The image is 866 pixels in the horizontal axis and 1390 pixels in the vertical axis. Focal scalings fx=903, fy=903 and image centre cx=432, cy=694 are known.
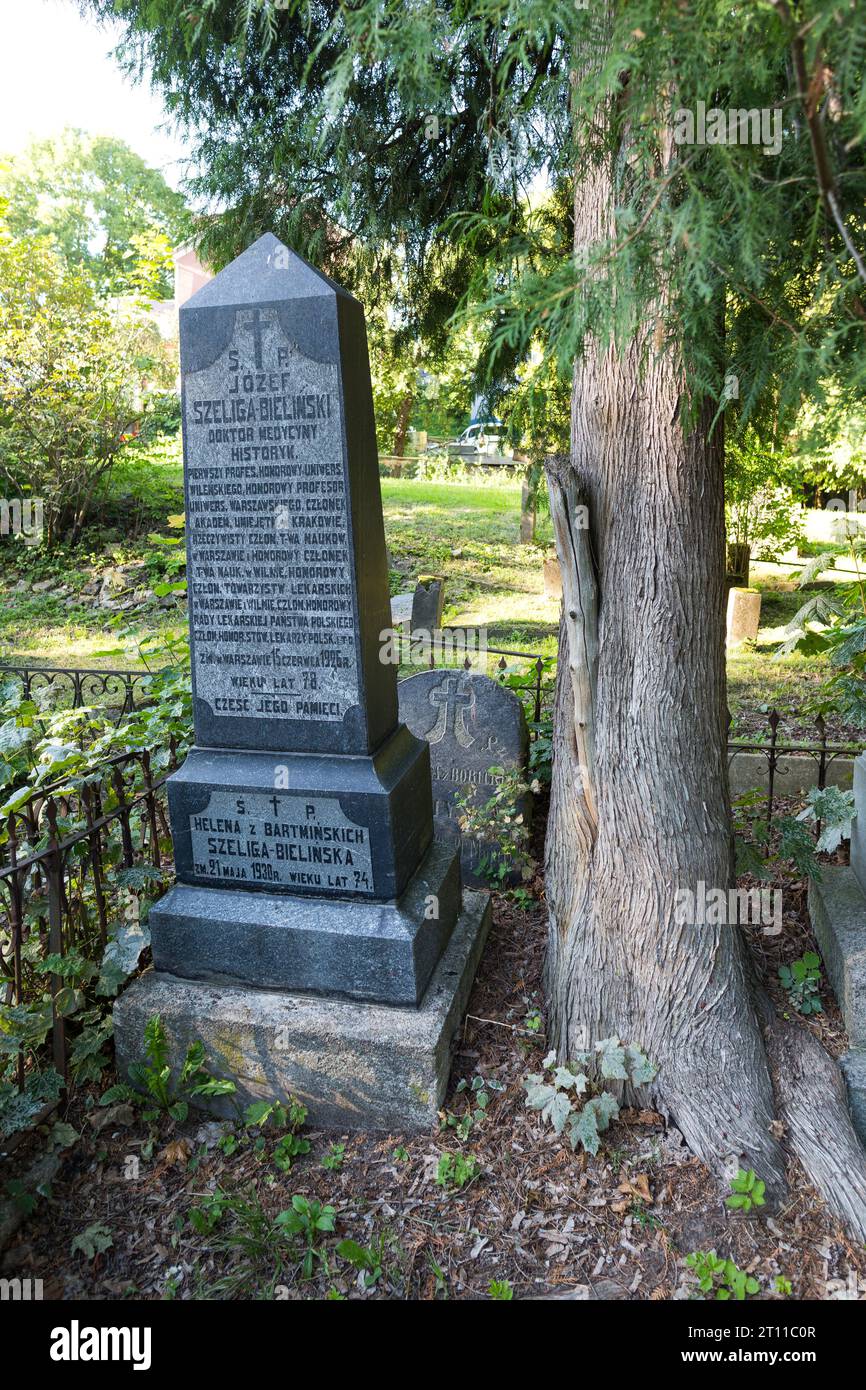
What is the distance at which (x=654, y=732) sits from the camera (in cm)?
322

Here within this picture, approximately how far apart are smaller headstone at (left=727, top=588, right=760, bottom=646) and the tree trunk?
240 inches

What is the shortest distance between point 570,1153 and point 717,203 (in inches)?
112

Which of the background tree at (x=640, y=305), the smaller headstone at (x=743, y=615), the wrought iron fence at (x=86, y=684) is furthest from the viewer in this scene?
the smaller headstone at (x=743, y=615)

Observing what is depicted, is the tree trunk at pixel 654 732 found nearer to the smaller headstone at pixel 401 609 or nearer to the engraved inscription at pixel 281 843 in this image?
the engraved inscription at pixel 281 843

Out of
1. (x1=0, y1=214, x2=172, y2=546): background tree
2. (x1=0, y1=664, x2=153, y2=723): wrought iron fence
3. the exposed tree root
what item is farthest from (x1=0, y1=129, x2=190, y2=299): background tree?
the exposed tree root

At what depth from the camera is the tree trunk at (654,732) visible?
3.12 metres

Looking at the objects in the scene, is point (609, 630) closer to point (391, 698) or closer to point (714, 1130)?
point (391, 698)

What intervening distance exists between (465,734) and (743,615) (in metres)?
5.31

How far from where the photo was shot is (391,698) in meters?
3.56

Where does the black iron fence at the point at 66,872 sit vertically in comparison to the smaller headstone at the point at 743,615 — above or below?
below

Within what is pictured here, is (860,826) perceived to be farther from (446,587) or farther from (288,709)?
(446,587)

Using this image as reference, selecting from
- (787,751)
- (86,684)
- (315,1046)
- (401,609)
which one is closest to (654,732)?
(315,1046)

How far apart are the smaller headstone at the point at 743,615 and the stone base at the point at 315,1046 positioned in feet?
22.2

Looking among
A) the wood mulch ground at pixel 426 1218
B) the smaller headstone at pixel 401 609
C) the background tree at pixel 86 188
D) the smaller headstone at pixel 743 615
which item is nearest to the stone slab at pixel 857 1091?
the wood mulch ground at pixel 426 1218
